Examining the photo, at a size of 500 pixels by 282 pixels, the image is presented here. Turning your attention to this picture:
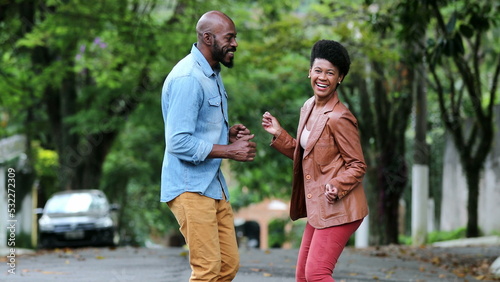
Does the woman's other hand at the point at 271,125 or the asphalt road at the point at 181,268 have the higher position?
the woman's other hand at the point at 271,125

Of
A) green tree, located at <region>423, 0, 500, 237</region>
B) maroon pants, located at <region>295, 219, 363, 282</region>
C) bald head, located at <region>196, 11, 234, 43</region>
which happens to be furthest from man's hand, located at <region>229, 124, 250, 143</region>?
green tree, located at <region>423, 0, 500, 237</region>

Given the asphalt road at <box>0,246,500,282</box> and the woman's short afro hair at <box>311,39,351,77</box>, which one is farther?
the asphalt road at <box>0,246,500,282</box>

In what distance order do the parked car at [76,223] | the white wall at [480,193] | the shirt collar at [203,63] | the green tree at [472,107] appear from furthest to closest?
the white wall at [480,193] → the parked car at [76,223] → the green tree at [472,107] → the shirt collar at [203,63]

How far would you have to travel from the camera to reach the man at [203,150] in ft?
15.9

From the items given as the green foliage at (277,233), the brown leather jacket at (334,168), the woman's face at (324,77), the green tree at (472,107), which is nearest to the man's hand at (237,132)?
the brown leather jacket at (334,168)

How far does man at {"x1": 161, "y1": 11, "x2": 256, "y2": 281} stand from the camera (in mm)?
4859

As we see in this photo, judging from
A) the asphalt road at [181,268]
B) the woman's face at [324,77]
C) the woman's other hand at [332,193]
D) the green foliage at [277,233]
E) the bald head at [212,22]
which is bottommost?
the green foliage at [277,233]

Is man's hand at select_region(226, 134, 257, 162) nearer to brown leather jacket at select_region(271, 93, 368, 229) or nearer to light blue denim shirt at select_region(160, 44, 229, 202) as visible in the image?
light blue denim shirt at select_region(160, 44, 229, 202)

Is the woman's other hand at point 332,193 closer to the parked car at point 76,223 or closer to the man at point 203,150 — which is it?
the man at point 203,150

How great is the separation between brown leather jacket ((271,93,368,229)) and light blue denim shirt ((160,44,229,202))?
1.78 ft

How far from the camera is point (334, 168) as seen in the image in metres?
5.12

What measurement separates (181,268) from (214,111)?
5.26 m

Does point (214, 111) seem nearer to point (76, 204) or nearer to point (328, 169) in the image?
point (328, 169)

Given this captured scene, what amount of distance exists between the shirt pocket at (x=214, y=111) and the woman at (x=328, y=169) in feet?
1.90
